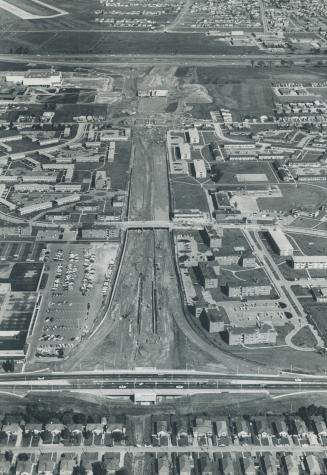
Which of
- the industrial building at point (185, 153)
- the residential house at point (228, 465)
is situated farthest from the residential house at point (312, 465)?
the industrial building at point (185, 153)

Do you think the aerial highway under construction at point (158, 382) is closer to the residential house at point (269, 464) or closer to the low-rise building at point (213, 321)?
the low-rise building at point (213, 321)

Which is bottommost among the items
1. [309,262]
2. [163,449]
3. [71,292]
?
[71,292]

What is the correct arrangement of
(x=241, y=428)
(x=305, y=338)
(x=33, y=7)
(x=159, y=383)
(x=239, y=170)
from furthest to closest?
(x=33, y=7) → (x=239, y=170) → (x=305, y=338) → (x=159, y=383) → (x=241, y=428)

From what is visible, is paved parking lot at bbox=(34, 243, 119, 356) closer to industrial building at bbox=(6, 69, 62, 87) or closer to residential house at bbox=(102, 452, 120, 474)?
residential house at bbox=(102, 452, 120, 474)

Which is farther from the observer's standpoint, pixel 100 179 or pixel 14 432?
pixel 100 179

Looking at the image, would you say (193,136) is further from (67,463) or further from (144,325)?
(67,463)

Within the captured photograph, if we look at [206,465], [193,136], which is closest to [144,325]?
[206,465]

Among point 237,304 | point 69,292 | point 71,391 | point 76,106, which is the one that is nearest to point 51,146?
point 76,106

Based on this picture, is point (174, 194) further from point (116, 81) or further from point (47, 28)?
point (47, 28)

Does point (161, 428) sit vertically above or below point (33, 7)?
above
